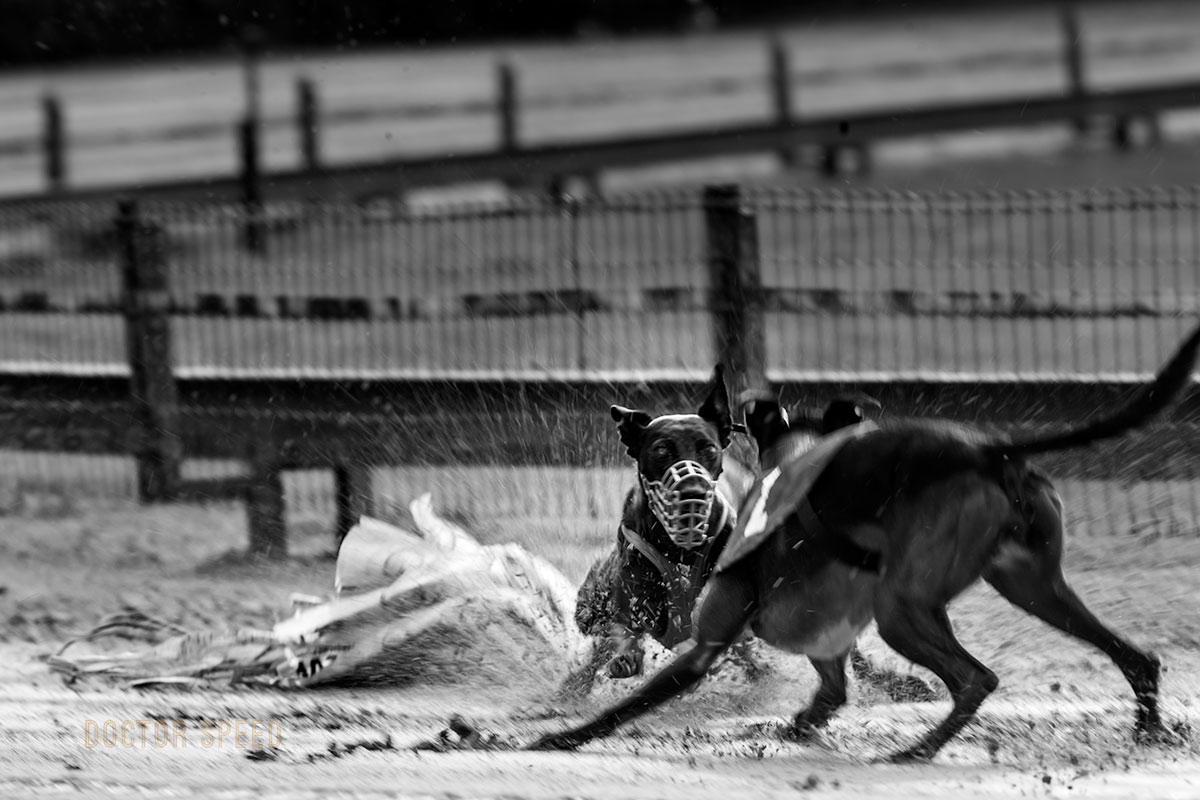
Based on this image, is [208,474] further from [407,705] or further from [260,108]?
[260,108]

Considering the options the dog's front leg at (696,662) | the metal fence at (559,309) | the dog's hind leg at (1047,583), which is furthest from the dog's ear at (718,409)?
the metal fence at (559,309)

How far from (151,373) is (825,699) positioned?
5295 millimetres

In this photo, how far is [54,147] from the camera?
1772cm

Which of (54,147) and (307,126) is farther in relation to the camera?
(54,147)

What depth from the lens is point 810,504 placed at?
4.13 metres

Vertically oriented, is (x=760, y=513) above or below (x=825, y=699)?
above

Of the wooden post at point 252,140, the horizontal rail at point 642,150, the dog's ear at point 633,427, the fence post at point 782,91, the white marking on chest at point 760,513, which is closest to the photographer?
the white marking on chest at point 760,513

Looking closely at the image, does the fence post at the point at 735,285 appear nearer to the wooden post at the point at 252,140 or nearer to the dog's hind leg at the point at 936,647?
the wooden post at the point at 252,140

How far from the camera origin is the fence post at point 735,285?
7.73 metres

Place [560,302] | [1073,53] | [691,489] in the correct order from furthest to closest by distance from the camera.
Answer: [1073,53], [560,302], [691,489]

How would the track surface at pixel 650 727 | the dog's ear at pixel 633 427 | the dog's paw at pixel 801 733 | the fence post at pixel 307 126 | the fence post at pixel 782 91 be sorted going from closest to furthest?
the track surface at pixel 650 727 < the dog's paw at pixel 801 733 < the dog's ear at pixel 633 427 < the fence post at pixel 307 126 < the fence post at pixel 782 91

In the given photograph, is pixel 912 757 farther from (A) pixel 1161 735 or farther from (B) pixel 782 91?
(B) pixel 782 91

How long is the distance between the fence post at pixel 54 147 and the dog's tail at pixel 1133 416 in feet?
50.2

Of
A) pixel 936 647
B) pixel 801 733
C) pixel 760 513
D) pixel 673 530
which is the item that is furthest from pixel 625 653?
pixel 936 647
